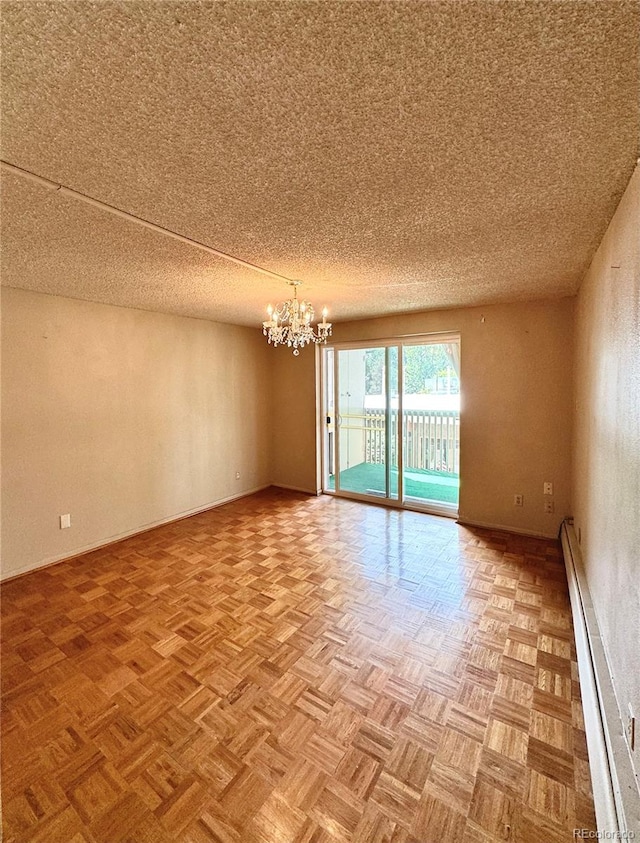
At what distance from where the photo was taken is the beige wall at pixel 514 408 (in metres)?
3.40

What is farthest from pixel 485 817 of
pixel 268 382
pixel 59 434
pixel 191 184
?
pixel 268 382

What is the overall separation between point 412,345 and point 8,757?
4.34 metres

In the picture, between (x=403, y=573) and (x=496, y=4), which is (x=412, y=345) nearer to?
(x=403, y=573)

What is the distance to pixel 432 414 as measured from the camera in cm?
462

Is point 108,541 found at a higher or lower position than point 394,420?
A: lower

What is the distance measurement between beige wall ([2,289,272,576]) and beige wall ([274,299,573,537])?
8.89ft

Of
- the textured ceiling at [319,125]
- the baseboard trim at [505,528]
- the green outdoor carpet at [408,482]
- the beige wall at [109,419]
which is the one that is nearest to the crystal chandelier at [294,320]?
the textured ceiling at [319,125]

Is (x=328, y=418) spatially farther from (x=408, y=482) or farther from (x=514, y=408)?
(x=514, y=408)

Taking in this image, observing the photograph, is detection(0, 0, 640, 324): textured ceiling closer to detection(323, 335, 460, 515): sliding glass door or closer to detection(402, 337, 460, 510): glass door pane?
detection(402, 337, 460, 510): glass door pane

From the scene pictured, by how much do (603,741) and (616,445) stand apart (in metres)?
1.11

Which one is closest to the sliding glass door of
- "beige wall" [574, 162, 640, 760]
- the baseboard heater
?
"beige wall" [574, 162, 640, 760]

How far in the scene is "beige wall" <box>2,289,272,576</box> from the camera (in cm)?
294

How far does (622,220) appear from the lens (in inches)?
59.5

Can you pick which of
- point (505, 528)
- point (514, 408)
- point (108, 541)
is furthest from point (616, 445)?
point (108, 541)
